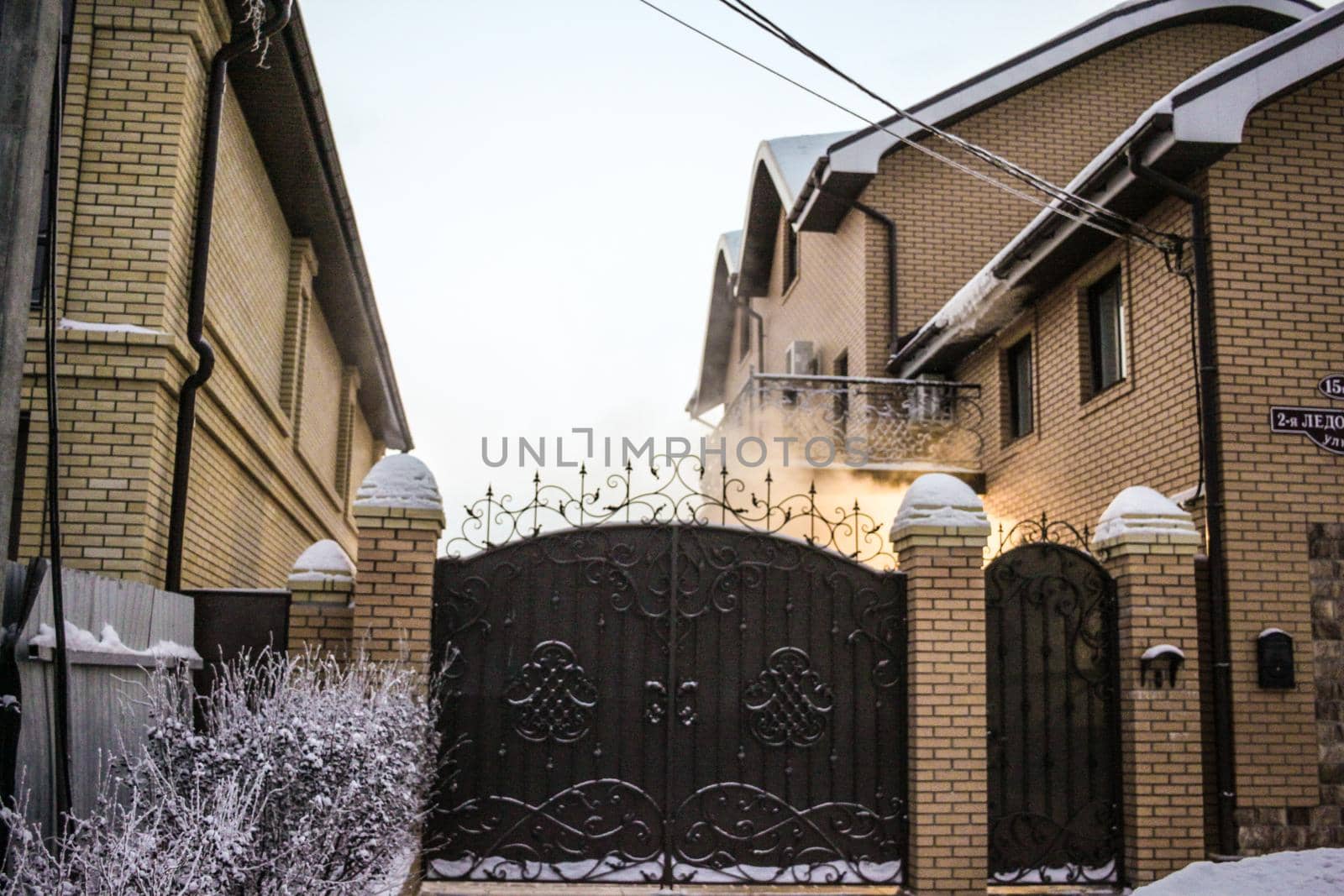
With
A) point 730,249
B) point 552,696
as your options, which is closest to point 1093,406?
point 552,696

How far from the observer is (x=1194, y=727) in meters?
7.37

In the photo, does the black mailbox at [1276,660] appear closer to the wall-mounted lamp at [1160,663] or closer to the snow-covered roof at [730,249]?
the wall-mounted lamp at [1160,663]

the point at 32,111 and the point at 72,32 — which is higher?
the point at 72,32

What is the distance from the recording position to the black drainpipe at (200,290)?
7.66 m

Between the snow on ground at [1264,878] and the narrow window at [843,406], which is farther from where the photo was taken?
the narrow window at [843,406]

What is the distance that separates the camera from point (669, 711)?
7285mm

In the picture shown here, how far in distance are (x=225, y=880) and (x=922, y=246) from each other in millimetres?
12950

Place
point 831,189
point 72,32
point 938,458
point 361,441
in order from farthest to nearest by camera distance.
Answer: point 361,441, point 831,189, point 938,458, point 72,32

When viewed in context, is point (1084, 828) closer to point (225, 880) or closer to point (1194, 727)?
point (1194, 727)

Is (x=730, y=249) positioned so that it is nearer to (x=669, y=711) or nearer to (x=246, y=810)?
(x=669, y=711)

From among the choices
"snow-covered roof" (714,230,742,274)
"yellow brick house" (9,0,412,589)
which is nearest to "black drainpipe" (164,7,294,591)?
"yellow brick house" (9,0,412,589)

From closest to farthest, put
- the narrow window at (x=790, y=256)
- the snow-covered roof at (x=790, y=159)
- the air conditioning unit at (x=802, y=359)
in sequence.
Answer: the air conditioning unit at (x=802, y=359) → the snow-covered roof at (x=790, y=159) → the narrow window at (x=790, y=256)

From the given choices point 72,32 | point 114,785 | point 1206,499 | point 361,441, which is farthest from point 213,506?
point 361,441

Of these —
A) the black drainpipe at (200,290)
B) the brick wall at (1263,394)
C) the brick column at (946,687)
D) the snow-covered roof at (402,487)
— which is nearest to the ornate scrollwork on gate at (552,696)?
the snow-covered roof at (402,487)
